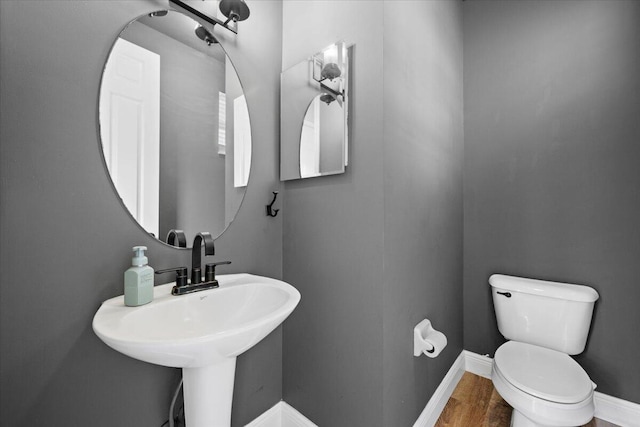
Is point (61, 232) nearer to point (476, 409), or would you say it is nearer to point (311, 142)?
point (311, 142)

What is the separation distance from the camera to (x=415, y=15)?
1.32 m

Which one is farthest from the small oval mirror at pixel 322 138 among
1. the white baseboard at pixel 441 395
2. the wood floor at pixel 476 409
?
the wood floor at pixel 476 409

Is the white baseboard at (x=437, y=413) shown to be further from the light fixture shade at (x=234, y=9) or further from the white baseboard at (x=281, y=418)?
the light fixture shade at (x=234, y=9)

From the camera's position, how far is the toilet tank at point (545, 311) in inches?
55.8

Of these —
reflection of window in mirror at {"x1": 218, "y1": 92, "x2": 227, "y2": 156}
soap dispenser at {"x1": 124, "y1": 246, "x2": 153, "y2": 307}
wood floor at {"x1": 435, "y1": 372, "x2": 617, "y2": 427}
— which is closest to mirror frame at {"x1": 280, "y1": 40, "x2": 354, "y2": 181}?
reflection of window in mirror at {"x1": 218, "y1": 92, "x2": 227, "y2": 156}

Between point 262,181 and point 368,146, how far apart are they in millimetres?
560

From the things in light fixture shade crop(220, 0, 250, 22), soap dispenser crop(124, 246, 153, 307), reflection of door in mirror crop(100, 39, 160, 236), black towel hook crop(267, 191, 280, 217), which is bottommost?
soap dispenser crop(124, 246, 153, 307)

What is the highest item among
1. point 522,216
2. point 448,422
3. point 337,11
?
point 337,11

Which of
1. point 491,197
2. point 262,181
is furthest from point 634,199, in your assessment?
point 262,181

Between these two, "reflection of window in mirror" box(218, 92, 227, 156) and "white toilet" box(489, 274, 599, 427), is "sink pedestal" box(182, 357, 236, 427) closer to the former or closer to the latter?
"reflection of window in mirror" box(218, 92, 227, 156)

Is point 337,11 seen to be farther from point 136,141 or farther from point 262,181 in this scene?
point 136,141

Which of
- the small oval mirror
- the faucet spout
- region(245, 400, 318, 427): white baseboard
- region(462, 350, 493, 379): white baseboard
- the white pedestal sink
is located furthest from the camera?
region(462, 350, 493, 379): white baseboard

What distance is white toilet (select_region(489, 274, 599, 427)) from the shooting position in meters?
1.09

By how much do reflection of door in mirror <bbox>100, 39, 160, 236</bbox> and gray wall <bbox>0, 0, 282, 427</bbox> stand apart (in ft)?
0.10
